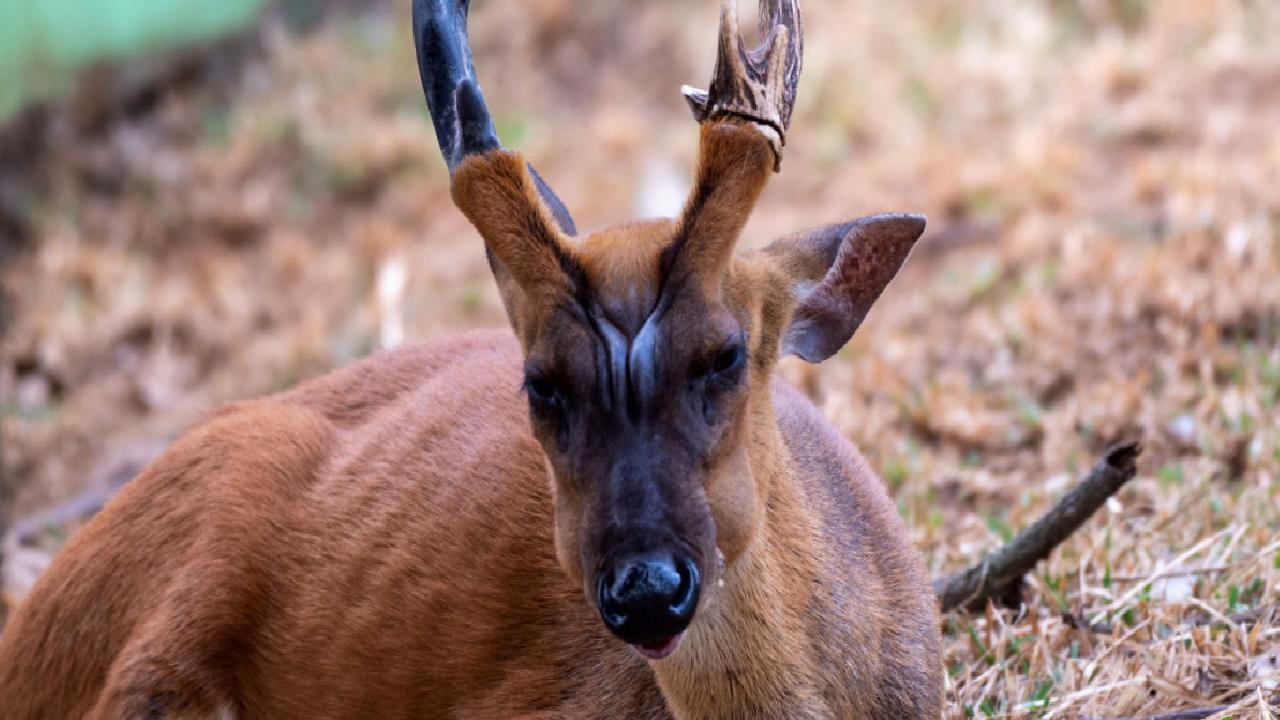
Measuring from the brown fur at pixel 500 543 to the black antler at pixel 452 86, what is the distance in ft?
0.27

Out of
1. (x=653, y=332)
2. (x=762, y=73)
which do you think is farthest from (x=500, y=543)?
(x=762, y=73)

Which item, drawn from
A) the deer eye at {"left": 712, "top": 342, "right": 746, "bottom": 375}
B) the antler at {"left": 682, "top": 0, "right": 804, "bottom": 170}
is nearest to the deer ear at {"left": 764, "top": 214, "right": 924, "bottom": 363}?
the antler at {"left": 682, "top": 0, "right": 804, "bottom": 170}

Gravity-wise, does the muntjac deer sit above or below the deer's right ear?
below

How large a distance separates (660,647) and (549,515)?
91cm

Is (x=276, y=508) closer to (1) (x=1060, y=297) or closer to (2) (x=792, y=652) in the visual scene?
(2) (x=792, y=652)

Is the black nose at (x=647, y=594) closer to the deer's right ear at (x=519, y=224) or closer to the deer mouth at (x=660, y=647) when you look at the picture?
the deer mouth at (x=660, y=647)

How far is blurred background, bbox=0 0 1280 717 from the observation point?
4535 mm

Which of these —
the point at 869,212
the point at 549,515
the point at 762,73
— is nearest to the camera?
the point at 762,73

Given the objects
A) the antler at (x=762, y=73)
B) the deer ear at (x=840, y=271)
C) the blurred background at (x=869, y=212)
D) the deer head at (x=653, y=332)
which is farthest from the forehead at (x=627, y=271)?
the blurred background at (x=869, y=212)

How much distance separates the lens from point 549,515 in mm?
3719

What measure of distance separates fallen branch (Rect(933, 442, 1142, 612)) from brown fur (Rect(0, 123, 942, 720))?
594 mm

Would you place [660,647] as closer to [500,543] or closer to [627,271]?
[627,271]

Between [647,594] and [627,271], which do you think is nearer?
[647,594]

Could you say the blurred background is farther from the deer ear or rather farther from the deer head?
the deer head
